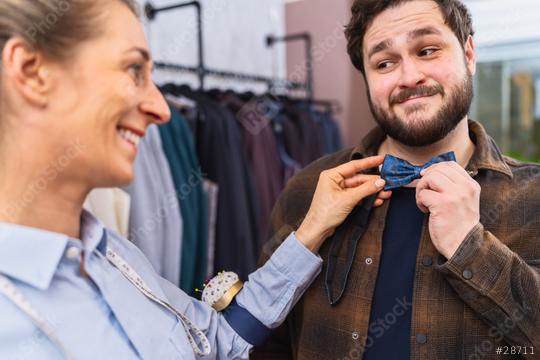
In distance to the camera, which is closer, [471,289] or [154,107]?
[154,107]

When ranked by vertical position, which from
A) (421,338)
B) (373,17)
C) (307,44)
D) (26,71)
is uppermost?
(307,44)

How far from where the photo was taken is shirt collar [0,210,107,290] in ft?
2.22

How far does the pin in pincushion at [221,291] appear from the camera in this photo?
1.10m

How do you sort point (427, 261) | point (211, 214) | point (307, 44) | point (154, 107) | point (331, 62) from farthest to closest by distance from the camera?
1. point (331, 62)
2. point (307, 44)
3. point (211, 214)
4. point (427, 261)
5. point (154, 107)

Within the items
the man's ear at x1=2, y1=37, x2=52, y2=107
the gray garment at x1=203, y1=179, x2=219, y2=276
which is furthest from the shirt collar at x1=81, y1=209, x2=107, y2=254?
the gray garment at x1=203, y1=179, x2=219, y2=276

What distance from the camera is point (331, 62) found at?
140 inches

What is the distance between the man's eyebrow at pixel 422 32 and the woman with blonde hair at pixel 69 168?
0.58 metres

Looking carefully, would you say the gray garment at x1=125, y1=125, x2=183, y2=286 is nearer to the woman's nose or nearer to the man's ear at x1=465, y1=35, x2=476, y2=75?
the woman's nose

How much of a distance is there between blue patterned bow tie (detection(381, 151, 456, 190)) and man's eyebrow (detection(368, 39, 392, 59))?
0.80 feet

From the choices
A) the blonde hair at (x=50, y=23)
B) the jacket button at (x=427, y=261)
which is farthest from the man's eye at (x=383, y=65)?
the blonde hair at (x=50, y=23)

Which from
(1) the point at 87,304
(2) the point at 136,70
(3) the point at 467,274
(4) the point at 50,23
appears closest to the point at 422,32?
(3) the point at 467,274

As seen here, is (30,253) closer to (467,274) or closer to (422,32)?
(467,274)

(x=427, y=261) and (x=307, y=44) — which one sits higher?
(x=307, y=44)

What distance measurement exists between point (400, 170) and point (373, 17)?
37 cm
